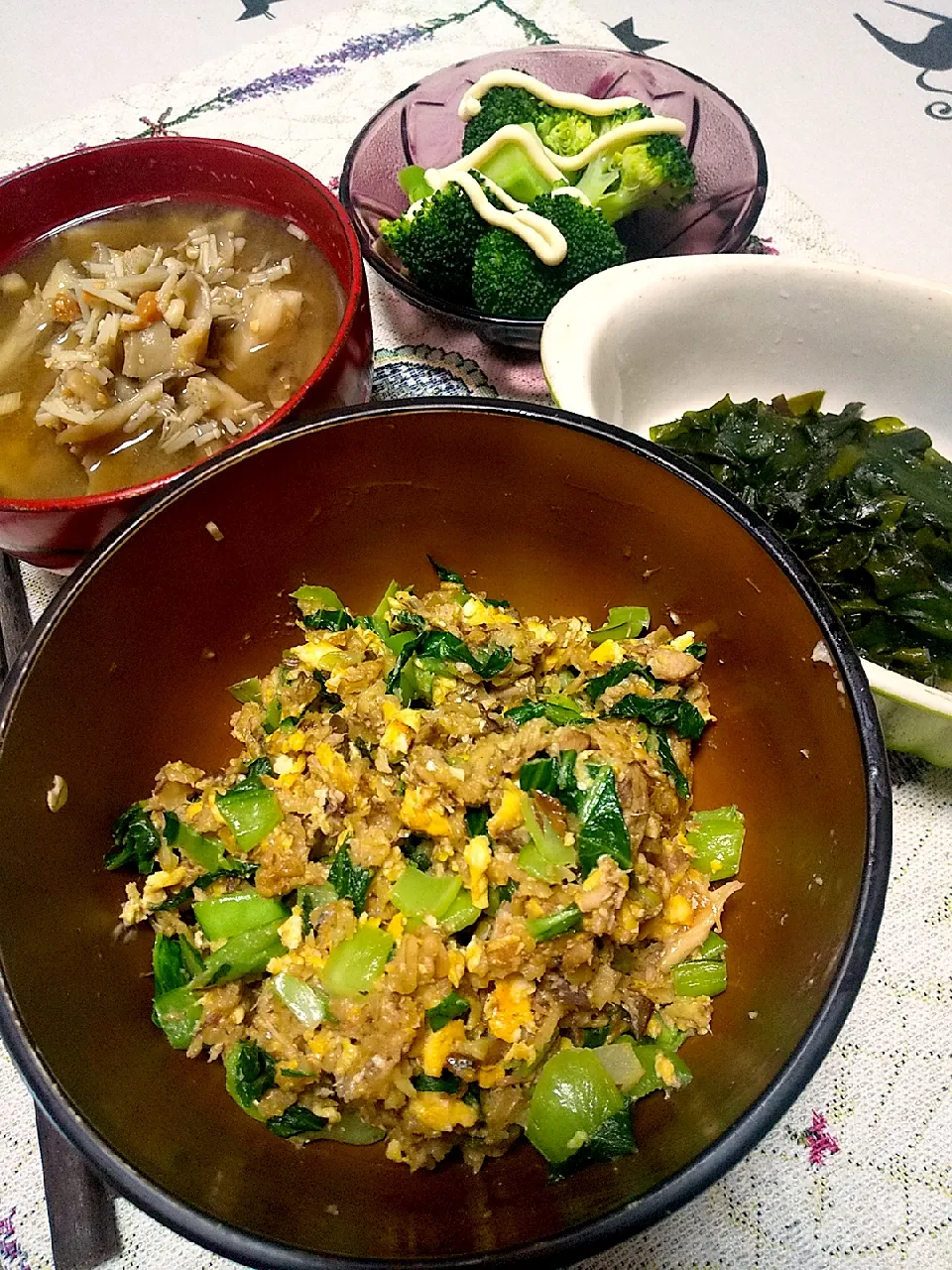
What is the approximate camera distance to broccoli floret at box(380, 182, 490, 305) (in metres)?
2.33

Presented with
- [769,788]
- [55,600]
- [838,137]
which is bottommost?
[769,788]

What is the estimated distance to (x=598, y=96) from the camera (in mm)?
2852

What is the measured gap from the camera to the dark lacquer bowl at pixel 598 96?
2500 mm

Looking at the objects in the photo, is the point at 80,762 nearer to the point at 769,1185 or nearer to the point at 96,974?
the point at 96,974

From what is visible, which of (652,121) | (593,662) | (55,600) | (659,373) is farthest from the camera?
(652,121)

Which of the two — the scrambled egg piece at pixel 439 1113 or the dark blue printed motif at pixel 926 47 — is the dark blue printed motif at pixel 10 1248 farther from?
the dark blue printed motif at pixel 926 47

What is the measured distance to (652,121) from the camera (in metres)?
2.56

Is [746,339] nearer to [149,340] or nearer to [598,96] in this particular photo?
[598,96]

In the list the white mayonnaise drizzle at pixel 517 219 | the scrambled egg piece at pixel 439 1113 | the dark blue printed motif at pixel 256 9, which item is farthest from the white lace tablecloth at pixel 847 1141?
the dark blue printed motif at pixel 256 9

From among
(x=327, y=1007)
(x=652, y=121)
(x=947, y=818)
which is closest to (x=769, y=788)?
(x=947, y=818)

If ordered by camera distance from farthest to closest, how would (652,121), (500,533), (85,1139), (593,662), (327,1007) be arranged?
(652,121) → (500,533) → (593,662) → (327,1007) → (85,1139)

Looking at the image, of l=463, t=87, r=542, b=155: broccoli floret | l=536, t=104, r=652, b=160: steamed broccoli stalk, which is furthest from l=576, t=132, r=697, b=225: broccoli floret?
l=463, t=87, r=542, b=155: broccoli floret

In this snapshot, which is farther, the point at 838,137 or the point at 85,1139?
the point at 838,137

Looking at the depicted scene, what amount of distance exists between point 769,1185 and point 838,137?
318 centimetres
